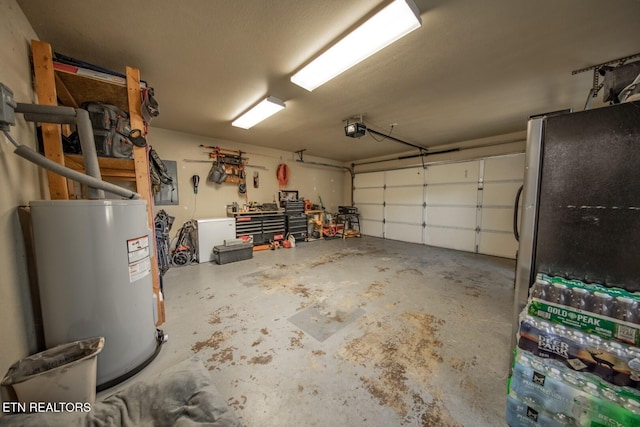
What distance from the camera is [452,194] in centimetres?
519

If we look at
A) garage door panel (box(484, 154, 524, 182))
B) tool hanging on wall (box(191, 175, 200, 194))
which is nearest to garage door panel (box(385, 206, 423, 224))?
garage door panel (box(484, 154, 524, 182))

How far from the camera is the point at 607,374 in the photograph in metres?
0.94

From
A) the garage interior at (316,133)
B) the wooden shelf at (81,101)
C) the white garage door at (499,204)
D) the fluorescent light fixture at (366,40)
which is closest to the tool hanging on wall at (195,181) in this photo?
the garage interior at (316,133)

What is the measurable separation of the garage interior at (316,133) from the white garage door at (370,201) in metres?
2.46

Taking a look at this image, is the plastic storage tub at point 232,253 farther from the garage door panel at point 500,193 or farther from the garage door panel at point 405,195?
the garage door panel at point 500,193

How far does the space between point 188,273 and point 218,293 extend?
1191 millimetres

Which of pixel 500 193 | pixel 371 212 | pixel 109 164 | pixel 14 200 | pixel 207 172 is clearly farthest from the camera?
pixel 371 212

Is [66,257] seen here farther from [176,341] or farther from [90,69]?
[90,69]

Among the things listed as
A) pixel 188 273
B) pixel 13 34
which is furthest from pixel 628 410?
pixel 188 273

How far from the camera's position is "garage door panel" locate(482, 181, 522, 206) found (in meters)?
4.35

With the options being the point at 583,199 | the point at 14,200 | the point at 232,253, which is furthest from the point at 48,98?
the point at 583,199

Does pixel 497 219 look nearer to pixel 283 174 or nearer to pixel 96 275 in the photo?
pixel 283 174

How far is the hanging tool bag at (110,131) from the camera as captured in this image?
1.80 metres

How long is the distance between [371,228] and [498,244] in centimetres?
326
